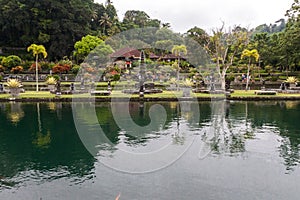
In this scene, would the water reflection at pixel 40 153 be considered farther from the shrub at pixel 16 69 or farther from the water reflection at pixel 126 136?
the shrub at pixel 16 69

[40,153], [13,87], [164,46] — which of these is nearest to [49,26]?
[164,46]

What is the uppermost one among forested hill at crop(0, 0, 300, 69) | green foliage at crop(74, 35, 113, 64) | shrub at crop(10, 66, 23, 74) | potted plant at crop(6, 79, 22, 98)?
forested hill at crop(0, 0, 300, 69)

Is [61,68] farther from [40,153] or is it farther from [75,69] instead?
[40,153]

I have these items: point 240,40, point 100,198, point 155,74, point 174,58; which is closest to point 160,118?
point 100,198

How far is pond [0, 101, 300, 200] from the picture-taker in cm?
717

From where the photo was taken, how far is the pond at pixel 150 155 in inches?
282

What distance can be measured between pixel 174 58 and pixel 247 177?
4034cm

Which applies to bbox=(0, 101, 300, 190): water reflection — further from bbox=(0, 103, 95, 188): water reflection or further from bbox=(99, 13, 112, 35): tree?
bbox=(99, 13, 112, 35): tree

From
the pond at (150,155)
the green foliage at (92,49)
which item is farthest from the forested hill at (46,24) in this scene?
the pond at (150,155)

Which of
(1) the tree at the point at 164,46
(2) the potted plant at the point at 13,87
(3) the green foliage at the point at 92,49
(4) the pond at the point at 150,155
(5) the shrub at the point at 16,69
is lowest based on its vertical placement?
(4) the pond at the point at 150,155

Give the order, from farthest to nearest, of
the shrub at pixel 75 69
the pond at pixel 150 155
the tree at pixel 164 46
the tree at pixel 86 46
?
the tree at pixel 164 46 → the tree at pixel 86 46 → the shrub at pixel 75 69 → the pond at pixel 150 155

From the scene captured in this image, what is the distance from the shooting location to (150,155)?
9.81 m

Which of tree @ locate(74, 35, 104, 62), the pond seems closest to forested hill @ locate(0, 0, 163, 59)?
tree @ locate(74, 35, 104, 62)

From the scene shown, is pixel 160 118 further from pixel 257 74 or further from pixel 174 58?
pixel 174 58
